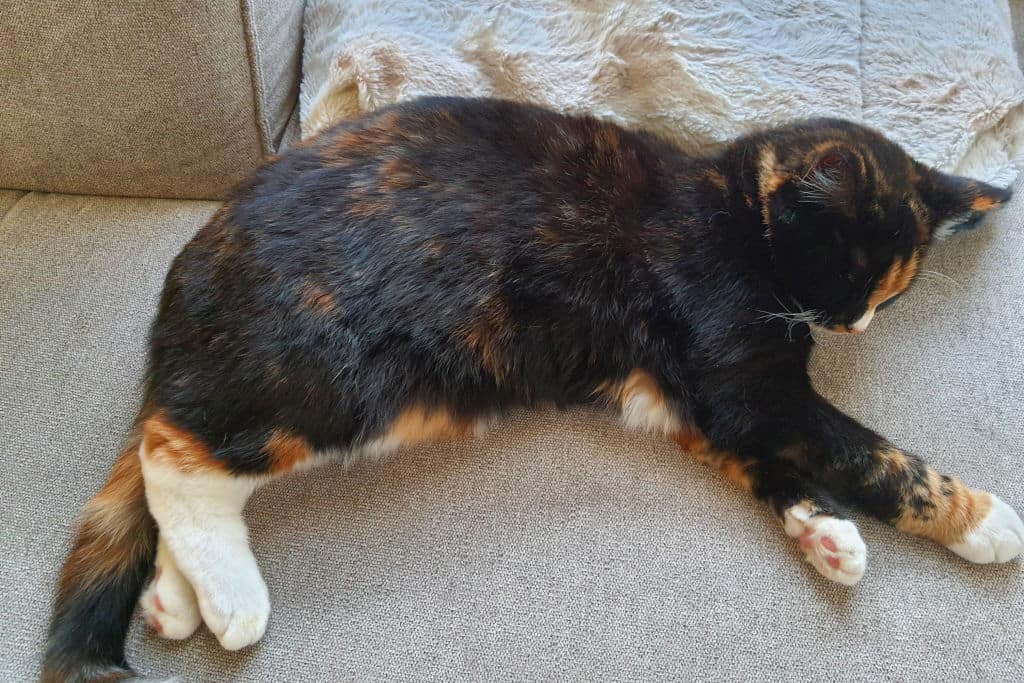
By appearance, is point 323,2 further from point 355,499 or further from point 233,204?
point 355,499

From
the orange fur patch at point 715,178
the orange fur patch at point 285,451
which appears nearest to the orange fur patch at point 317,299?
the orange fur patch at point 285,451

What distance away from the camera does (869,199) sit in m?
1.04

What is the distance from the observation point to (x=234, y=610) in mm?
895

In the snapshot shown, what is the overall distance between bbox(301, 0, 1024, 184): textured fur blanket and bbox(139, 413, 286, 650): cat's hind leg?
622mm

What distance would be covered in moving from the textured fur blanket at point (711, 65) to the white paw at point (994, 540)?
596 mm

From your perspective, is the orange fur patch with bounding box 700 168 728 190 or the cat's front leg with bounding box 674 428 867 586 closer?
the cat's front leg with bounding box 674 428 867 586

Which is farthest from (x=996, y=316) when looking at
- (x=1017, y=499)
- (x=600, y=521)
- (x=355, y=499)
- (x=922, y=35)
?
(x=355, y=499)

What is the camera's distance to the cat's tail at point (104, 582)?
860 millimetres

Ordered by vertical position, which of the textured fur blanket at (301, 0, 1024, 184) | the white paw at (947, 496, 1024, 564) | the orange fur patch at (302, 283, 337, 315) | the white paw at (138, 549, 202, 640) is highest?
the textured fur blanket at (301, 0, 1024, 184)

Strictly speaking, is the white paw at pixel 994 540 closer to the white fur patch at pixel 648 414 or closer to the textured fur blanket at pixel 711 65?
the white fur patch at pixel 648 414

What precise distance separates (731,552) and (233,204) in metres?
0.83

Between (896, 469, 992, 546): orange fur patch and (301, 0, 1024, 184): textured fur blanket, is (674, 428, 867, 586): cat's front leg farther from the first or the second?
(301, 0, 1024, 184): textured fur blanket

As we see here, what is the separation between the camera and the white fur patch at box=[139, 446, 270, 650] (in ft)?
2.95

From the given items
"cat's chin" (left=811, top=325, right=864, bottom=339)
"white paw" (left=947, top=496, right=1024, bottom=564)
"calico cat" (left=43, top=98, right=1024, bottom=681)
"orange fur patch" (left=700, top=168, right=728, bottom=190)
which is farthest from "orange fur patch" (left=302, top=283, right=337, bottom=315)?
"white paw" (left=947, top=496, right=1024, bottom=564)
